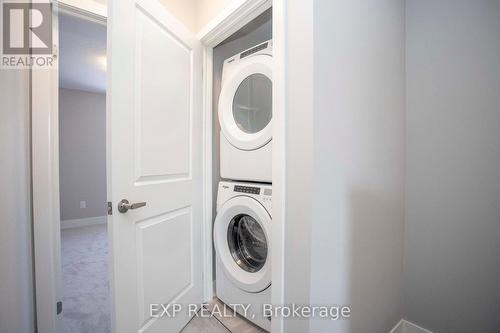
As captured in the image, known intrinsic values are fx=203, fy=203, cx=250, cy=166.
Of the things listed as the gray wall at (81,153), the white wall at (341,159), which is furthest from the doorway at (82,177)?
the white wall at (341,159)

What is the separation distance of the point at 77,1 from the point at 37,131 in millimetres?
701

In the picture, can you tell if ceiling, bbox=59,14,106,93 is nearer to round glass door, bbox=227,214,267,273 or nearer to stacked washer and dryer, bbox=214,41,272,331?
stacked washer and dryer, bbox=214,41,272,331

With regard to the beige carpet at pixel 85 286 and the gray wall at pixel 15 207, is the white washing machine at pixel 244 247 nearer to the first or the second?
the beige carpet at pixel 85 286

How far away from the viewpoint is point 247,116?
1418 millimetres

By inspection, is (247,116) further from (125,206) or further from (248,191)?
(125,206)

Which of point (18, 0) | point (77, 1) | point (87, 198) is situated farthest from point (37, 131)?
point (87, 198)

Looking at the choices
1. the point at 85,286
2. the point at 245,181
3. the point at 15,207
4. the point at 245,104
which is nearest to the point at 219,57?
the point at 245,104

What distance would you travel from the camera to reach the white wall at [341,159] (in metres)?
0.73

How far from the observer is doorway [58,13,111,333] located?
4.94ft

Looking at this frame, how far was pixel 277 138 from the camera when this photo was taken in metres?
0.81

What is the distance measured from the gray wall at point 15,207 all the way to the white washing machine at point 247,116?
3.22ft

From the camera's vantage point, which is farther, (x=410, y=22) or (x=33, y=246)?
(x=410, y=22)

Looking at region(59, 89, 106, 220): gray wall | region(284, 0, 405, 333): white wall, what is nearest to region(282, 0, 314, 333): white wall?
region(284, 0, 405, 333): white wall

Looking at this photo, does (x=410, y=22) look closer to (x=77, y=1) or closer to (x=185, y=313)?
(x=77, y=1)
